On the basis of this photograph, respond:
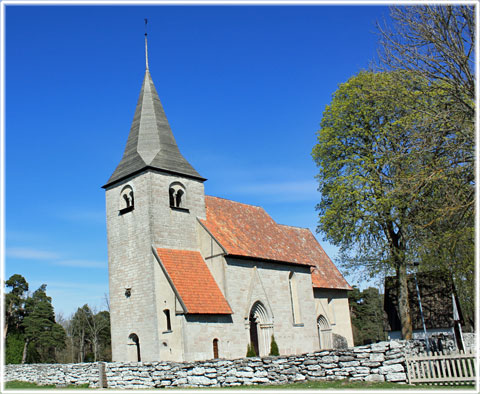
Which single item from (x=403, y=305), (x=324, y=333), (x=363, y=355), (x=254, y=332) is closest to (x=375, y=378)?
(x=363, y=355)

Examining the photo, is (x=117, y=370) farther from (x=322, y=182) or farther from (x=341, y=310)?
(x=341, y=310)

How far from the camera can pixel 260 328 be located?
94.0 feet

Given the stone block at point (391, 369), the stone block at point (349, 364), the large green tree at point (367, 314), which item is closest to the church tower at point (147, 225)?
the stone block at point (349, 364)

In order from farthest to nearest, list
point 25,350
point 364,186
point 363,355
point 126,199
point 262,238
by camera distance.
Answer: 1. point 25,350
2. point 262,238
3. point 126,199
4. point 364,186
5. point 363,355

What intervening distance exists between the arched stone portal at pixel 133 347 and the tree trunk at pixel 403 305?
14.0m

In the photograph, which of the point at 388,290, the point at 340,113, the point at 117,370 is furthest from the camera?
the point at 388,290

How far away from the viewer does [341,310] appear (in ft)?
122

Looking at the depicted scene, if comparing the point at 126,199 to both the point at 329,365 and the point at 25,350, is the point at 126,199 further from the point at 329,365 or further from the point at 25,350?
the point at 25,350

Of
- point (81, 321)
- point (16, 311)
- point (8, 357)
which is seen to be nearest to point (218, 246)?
point (8, 357)

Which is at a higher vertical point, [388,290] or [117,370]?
[388,290]

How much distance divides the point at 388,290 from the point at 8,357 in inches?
1341

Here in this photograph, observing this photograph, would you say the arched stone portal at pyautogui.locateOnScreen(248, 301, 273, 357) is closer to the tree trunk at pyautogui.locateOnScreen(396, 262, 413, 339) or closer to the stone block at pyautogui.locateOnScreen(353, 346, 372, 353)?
the tree trunk at pyautogui.locateOnScreen(396, 262, 413, 339)

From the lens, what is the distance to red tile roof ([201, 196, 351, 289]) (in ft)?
96.2

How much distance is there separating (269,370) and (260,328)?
1234cm
